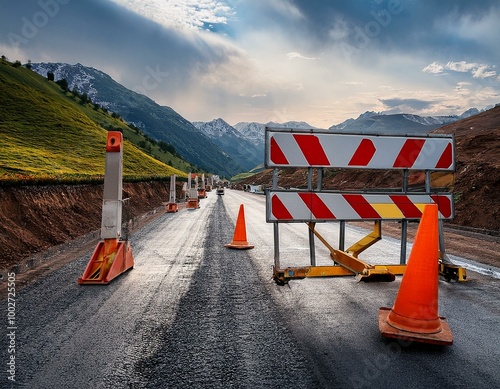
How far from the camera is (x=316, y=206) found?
538 cm

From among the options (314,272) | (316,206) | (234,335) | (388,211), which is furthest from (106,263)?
(388,211)

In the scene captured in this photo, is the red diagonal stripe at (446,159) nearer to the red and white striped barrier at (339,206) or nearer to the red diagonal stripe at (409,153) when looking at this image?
the red diagonal stripe at (409,153)

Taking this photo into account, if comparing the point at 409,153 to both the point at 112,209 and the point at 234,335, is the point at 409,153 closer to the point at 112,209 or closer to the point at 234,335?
the point at 234,335

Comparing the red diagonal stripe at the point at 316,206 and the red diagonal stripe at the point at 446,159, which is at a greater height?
the red diagonal stripe at the point at 446,159

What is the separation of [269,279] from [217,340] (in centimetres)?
285

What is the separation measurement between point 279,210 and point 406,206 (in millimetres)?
2034

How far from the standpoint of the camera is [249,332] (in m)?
4.11

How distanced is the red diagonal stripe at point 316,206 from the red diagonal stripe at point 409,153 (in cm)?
131

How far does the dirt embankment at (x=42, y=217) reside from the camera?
994 centimetres

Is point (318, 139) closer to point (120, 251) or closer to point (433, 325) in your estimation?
point (433, 325)

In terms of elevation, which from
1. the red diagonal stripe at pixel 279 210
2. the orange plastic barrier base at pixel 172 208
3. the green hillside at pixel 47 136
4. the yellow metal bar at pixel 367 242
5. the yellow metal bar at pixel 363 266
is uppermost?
the green hillside at pixel 47 136

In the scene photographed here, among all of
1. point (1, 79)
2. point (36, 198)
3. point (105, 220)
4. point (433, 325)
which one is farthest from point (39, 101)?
point (433, 325)

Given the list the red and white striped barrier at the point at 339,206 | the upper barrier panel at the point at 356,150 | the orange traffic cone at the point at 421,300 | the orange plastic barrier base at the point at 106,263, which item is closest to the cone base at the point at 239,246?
the orange plastic barrier base at the point at 106,263

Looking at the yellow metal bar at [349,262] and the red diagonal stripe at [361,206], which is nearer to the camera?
the yellow metal bar at [349,262]
